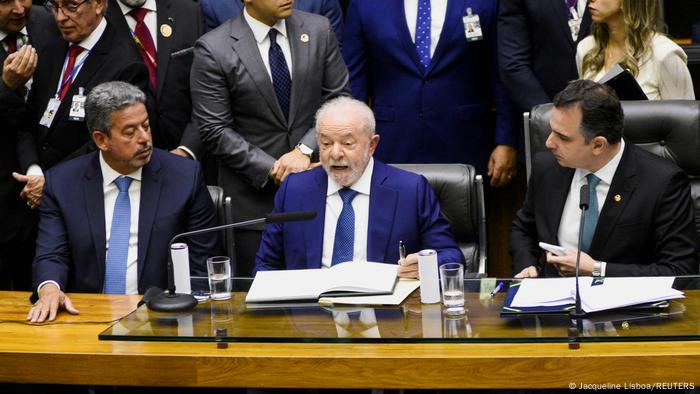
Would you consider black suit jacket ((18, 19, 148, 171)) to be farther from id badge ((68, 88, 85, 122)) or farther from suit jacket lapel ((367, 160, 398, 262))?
suit jacket lapel ((367, 160, 398, 262))

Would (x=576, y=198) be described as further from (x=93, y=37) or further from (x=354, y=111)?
(x=93, y=37)

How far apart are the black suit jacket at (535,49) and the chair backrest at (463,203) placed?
81cm

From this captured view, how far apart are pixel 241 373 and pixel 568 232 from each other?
1.57 meters

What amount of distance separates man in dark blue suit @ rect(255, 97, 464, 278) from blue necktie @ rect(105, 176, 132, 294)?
52cm

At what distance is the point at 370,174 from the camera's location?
4.36m

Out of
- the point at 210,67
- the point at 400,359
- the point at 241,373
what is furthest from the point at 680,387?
the point at 210,67

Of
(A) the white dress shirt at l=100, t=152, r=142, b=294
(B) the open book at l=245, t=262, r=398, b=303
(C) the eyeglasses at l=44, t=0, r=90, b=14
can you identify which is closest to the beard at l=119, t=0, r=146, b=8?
(C) the eyeglasses at l=44, t=0, r=90, b=14

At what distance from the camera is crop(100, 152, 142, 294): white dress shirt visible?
4.34 meters

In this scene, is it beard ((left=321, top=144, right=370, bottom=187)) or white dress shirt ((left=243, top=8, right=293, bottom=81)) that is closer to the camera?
beard ((left=321, top=144, right=370, bottom=187))

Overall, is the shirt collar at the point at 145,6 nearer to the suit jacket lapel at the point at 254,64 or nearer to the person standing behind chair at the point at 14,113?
the person standing behind chair at the point at 14,113

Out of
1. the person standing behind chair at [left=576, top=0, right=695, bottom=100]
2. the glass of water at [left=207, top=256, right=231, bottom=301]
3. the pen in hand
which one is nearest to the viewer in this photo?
the pen in hand

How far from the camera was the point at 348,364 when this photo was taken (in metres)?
3.13

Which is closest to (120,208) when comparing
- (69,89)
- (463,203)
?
(69,89)

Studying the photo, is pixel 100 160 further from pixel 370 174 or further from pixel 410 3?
pixel 410 3
